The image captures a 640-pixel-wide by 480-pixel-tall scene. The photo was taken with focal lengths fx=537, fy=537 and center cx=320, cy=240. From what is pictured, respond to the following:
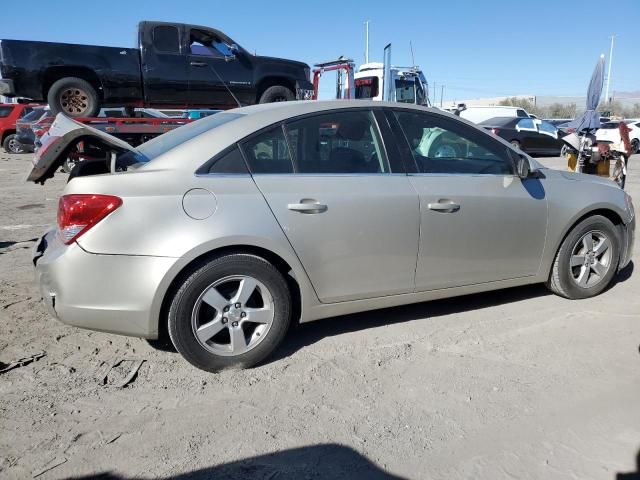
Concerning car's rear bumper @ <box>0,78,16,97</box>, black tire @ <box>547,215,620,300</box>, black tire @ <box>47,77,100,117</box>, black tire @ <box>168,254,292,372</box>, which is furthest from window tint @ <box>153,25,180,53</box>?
black tire @ <box>547,215,620,300</box>

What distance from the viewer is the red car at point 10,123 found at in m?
18.1

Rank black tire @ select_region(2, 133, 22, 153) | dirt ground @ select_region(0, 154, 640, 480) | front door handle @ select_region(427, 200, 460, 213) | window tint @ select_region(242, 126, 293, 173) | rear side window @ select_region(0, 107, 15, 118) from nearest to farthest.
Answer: dirt ground @ select_region(0, 154, 640, 480)
window tint @ select_region(242, 126, 293, 173)
front door handle @ select_region(427, 200, 460, 213)
rear side window @ select_region(0, 107, 15, 118)
black tire @ select_region(2, 133, 22, 153)

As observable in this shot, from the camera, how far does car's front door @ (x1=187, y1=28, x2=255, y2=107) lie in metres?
9.82

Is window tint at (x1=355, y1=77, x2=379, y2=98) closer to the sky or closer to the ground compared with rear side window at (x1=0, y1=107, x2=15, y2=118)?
closer to the sky

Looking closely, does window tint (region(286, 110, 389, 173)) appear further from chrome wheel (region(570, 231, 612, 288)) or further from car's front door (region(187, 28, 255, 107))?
car's front door (region(187, 28, 255, 107))

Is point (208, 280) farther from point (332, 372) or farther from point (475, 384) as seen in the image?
point (475, 384)

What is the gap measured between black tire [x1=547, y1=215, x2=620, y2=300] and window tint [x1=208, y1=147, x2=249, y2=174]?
2638 mm

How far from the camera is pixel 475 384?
10.3 ft

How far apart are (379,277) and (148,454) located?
1763 mm

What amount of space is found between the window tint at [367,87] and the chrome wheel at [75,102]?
9.31 m

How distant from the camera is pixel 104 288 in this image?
2980mm

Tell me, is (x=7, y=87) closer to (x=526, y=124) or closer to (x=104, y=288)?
(x=104, y=288)

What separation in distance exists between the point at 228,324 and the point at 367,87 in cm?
1474

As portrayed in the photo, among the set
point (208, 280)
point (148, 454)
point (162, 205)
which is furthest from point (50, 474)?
point (162, 205)
